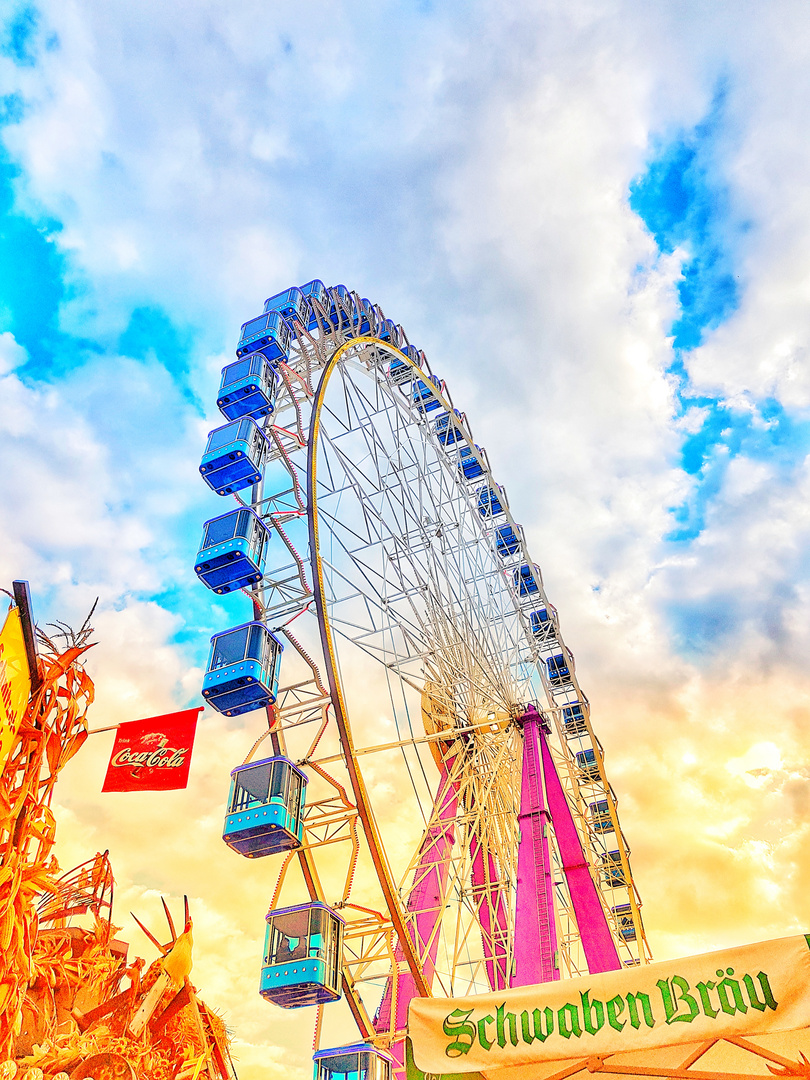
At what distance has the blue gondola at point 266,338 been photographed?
656 inches

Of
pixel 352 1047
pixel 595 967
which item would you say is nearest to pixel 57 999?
pixel 352 1047

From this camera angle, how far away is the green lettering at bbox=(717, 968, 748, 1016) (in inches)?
178

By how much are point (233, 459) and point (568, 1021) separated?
11866 mm

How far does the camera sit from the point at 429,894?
1540 centimetres

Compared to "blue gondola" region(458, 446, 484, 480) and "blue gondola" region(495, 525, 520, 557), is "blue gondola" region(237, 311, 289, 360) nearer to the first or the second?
"blue gondola" region(458, 446, 484, 480)

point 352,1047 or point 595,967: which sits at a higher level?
point 595,967

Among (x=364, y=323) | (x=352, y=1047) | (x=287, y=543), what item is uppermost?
(x=364, y=323)

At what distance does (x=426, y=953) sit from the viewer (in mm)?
13000

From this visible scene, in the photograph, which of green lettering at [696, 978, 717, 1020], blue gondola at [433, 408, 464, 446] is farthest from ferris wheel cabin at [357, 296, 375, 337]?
green lettering at [696, 978, 717, 1020]

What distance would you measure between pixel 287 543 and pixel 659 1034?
37.0ft

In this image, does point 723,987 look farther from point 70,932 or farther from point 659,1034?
point 70,932

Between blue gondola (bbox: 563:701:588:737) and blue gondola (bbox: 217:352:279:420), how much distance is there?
13.7m

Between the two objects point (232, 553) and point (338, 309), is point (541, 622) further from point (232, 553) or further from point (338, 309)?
point (232, 553)

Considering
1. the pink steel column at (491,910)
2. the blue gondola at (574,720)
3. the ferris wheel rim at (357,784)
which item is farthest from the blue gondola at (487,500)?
the ferris wheel rim at (357,784)
